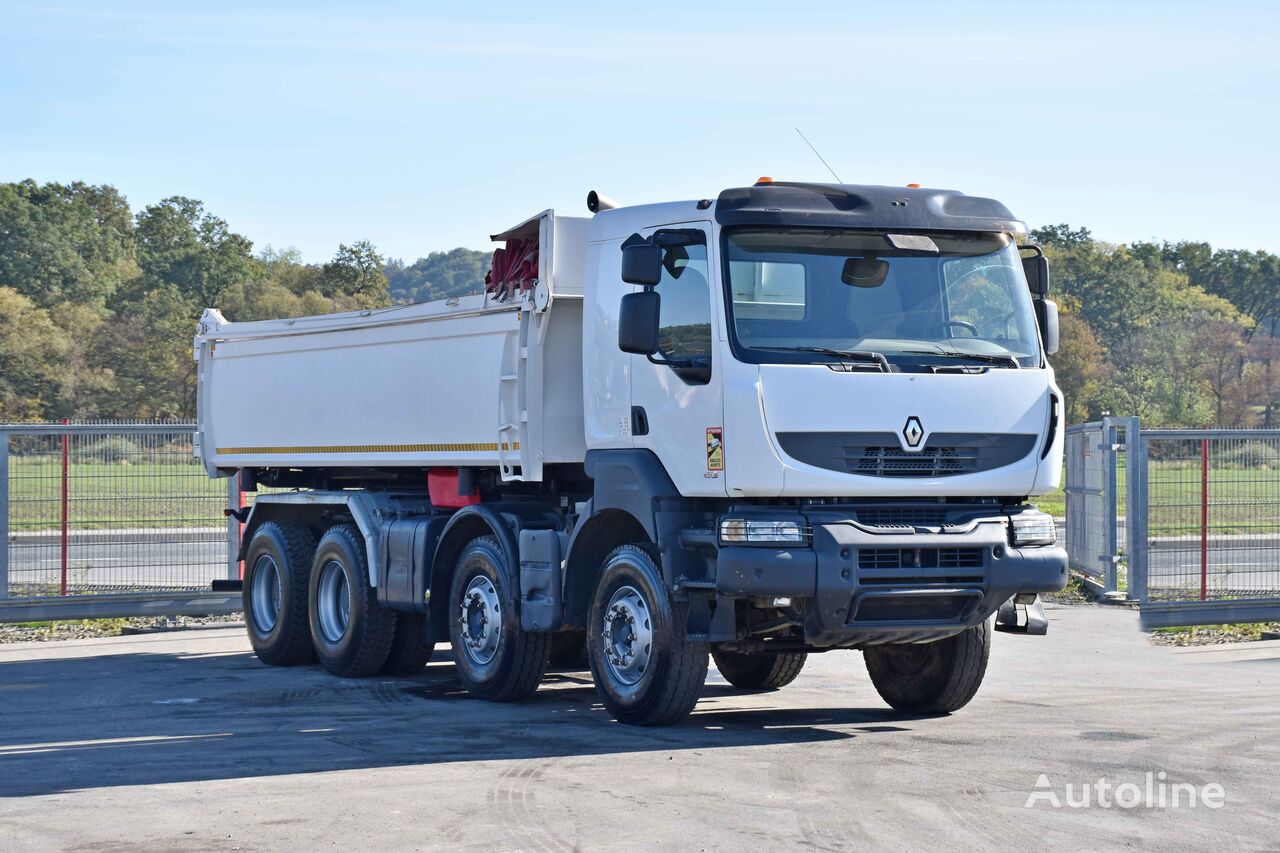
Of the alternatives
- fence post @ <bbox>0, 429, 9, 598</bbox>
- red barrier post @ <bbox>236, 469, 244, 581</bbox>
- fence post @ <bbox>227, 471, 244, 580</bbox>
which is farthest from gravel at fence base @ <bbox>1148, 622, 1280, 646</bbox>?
fence post @ <bbox>0, 429, 9, 598</bbox>

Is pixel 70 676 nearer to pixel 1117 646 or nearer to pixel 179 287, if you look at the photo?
pixel 1117 646

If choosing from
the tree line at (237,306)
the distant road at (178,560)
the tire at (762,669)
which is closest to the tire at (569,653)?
the tire at (762,669)

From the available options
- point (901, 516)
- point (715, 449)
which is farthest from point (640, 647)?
point (901, 516)

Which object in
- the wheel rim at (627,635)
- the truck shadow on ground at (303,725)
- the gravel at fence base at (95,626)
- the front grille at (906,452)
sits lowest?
the gravel at fence base at (95,626)

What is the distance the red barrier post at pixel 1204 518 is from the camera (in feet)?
59.0

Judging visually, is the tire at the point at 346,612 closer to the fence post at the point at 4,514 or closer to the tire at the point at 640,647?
the tire at the point at 640,647

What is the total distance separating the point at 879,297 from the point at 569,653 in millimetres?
5332

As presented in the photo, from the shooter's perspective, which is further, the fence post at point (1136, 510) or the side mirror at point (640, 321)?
the fence post at point (1136, 510)

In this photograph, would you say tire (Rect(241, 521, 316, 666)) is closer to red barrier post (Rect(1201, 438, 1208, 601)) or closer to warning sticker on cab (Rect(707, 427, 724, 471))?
warning sticker on cab (Rect(707, 427, 724, 471))

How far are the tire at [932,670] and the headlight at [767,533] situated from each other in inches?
70.7

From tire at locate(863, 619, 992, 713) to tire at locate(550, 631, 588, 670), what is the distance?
3167 millimetres

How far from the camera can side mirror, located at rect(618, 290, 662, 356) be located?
33.8 ft

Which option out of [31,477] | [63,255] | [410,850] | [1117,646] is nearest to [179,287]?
[63,255]

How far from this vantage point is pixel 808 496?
1017 cm
